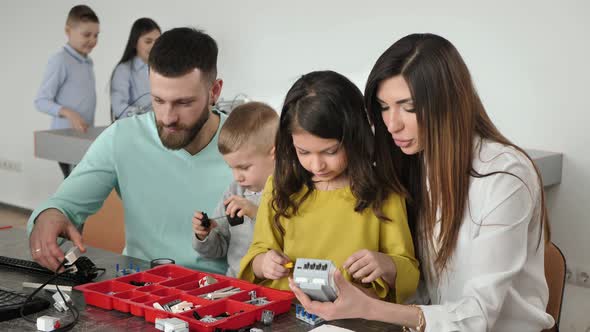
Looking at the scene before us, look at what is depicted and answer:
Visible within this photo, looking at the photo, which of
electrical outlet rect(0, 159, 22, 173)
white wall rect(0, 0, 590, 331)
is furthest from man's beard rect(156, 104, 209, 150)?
electrical outlet rect(0, 159, 22, 173)

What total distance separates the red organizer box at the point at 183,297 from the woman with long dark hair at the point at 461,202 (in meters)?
0.12

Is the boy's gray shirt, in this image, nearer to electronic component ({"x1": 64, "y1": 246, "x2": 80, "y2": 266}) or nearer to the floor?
electronic component ({"x1": 64, "y1": 246, "x2": 80, "y2": 266})

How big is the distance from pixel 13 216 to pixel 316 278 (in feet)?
18.2

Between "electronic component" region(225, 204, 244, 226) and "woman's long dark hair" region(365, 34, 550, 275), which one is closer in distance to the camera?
"woman's long dark hair" region(365, 34, 550, 275)

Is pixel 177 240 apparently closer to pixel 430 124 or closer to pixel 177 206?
pixel 177 206

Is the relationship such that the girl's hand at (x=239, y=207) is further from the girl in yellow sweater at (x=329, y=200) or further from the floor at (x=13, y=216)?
the floor at (x=13, y=216)

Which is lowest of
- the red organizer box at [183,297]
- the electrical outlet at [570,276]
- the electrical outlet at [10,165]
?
the electrical outlet at [10,165]

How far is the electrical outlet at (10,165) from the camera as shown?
6797mm

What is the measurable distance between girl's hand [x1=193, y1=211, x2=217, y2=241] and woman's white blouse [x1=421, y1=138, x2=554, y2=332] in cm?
64

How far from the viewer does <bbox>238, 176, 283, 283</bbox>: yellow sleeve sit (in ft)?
6.27

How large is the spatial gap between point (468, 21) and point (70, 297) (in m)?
2.98

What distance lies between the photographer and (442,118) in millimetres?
1668

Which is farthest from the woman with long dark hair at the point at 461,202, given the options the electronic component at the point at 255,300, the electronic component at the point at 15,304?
the electronic component at the point at 15,304

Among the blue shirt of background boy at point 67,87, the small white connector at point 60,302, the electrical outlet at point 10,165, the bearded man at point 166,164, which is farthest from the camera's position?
the electrical outlet at point 10,165
